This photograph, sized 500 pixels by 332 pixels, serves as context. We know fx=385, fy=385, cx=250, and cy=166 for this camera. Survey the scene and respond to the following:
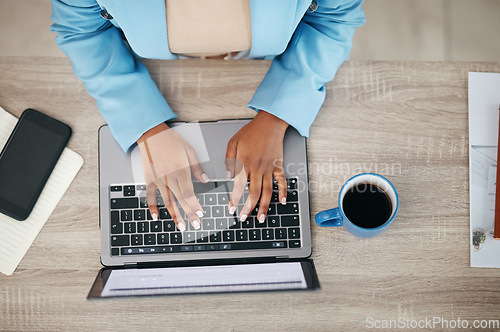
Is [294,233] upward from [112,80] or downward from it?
downward

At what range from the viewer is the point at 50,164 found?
665 mm

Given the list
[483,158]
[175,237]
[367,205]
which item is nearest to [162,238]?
[175,237]

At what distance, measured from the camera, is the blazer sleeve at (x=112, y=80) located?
65 centimetres

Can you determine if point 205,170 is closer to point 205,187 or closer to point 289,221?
point 205,187

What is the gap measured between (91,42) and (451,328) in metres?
0.77

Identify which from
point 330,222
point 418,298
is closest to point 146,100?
point 330,222

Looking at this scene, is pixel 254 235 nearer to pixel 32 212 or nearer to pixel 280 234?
pixel 280 234

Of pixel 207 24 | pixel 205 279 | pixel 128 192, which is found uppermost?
pixel 207 24

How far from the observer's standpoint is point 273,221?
25.6 inches

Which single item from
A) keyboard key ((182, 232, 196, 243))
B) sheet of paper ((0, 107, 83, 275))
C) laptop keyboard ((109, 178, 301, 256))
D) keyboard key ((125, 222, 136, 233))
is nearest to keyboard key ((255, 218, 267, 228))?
laptop keyboard ((109, 178, 301, 256))

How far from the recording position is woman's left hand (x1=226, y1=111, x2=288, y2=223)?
2.14ft

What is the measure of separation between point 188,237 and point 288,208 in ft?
0.58

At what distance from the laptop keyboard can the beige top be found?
0.23 m

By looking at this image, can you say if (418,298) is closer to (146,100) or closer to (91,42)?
(146,100)
